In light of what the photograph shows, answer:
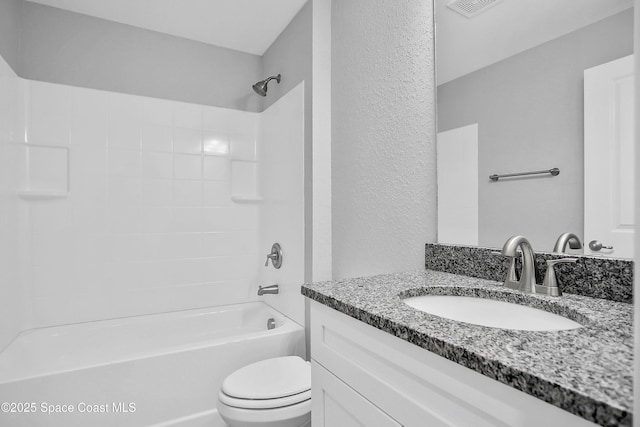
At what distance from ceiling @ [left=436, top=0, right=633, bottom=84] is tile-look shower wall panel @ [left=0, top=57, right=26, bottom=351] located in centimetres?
208

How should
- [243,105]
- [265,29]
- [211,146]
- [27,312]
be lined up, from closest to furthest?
1. [27,312]
2. [265,29]
3. [211,146]
4. [243,105]

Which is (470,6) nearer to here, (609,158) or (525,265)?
(609,158)

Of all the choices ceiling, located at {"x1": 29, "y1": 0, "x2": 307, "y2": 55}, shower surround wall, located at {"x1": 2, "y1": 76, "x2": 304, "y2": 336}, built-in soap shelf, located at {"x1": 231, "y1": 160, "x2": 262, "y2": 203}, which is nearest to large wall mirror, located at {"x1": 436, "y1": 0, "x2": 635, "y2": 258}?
shower surround wall, located at {"x1": 2, "y1": 76, "x2": 304, "y2": 336}

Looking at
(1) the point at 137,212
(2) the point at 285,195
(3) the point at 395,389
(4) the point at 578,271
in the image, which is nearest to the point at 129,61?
Answer: (1) the point at 137,212

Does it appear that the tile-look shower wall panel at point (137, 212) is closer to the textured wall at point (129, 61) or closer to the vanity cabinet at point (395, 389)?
the textured wall at point (129, 61)

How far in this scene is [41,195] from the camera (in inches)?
75.4

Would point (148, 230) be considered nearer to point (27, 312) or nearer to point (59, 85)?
point (27, 312)

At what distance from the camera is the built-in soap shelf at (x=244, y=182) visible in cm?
252

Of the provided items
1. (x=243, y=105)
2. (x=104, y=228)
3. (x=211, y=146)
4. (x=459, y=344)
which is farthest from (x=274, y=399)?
(x=243, y=105)

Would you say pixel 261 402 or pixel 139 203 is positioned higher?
pixel 139 203

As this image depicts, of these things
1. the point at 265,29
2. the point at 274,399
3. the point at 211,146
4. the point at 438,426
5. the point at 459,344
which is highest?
the point at 265,29

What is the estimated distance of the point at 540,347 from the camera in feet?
1.75

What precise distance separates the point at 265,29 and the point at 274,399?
2.23 metres

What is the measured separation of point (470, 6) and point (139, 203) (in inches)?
84.1
